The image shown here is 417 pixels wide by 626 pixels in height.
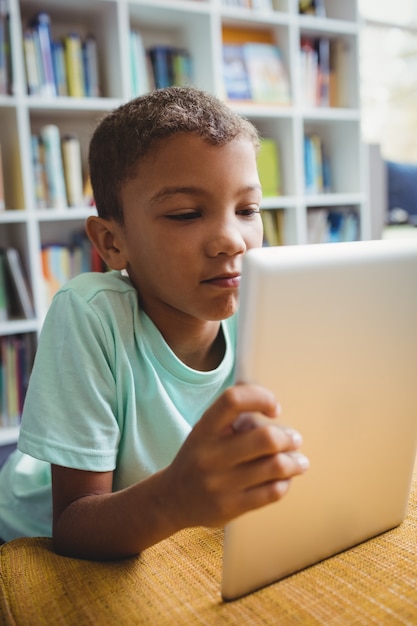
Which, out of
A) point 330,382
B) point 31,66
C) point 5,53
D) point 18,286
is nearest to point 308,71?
point 31,66

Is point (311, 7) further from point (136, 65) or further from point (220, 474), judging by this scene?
point (220, 474)

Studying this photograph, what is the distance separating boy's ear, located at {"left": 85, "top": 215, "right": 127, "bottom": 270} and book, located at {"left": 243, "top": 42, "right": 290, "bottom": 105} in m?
2.34

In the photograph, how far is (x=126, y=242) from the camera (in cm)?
87

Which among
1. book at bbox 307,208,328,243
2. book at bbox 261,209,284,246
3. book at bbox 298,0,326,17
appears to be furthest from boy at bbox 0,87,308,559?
book at bbox 298,0,326,17

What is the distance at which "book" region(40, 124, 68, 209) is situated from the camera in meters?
2.49

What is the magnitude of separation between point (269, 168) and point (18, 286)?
1447 millimetres

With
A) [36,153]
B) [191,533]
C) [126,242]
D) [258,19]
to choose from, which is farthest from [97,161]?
[258,19]

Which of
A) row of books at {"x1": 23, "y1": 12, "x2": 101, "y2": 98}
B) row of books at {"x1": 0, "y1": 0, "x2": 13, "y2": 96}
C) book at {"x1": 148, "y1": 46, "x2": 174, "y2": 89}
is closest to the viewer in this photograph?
row of books at {"x1": 0, "y1": 0, "x2": 13, "y2": 96}

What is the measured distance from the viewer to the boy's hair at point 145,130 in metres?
0.78

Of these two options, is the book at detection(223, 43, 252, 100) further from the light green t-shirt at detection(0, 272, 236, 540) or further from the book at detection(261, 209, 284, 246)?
the light green t-shirt at detection(0, 272, 236, 540)

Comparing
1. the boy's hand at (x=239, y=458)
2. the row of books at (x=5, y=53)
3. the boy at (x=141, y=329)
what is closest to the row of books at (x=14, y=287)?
the row of books at (x=5, y=53)

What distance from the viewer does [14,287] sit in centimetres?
248

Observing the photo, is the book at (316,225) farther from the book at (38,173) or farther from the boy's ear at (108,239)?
the boy's ear at (108,239)

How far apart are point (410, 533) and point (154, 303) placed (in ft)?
1.50
